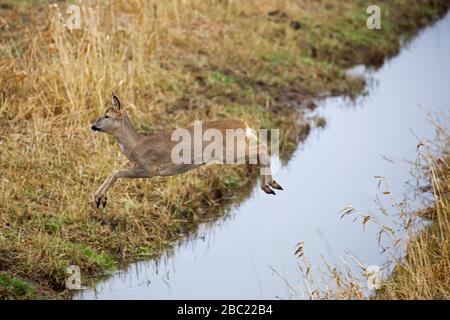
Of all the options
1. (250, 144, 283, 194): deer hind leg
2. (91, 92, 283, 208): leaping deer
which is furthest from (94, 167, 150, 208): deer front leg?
(250, 144, 283, 194): deer hind leg

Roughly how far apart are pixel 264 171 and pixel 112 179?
4.78 feet

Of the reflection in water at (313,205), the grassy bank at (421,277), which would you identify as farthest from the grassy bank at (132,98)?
the grassy bank at (421,277)

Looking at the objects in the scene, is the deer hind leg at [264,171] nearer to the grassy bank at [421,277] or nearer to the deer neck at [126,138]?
the deer neck at [126,138]

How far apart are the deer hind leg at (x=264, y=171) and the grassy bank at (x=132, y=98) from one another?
5.67 feet

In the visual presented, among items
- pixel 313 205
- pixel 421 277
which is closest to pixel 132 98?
pixel 313 205

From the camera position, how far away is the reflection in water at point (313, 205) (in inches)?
401

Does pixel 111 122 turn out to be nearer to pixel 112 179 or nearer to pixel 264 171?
pixel 112 179

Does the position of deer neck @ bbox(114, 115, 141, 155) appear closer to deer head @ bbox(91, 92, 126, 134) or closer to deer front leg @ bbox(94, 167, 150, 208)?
deer head @ bbox(91, 92, 126, 134)

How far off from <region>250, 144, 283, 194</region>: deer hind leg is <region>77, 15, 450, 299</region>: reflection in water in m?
1.04

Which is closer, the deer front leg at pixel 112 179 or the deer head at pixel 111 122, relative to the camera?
the deer front leg at pixel 112 179

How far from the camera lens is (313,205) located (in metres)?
12.4
